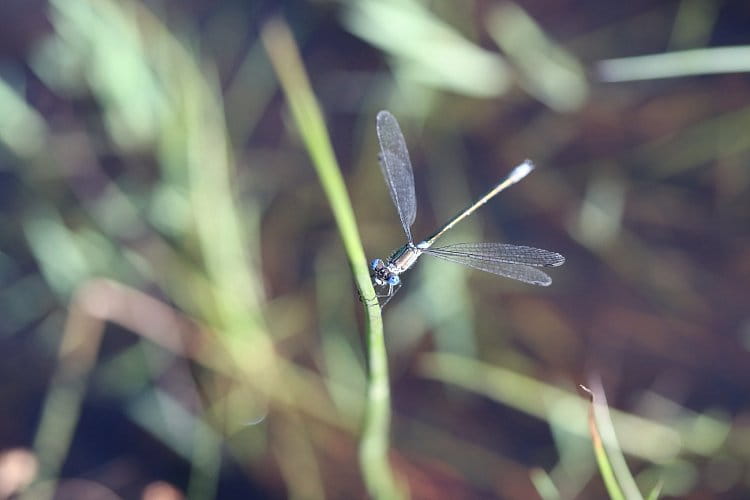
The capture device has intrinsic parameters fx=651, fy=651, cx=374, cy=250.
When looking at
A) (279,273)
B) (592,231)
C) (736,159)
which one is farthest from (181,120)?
(736,159)

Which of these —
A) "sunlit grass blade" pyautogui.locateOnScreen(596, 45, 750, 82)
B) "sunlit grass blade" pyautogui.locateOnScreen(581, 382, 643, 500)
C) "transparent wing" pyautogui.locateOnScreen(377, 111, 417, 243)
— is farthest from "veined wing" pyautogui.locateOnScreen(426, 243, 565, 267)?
"sunlit grass blade" pyautogui.locateOnScreen(596, 45, 750, 82)

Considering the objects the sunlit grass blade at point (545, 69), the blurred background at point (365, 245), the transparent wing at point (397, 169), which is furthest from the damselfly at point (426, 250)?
the sunlit grass blade at point (545, 69)

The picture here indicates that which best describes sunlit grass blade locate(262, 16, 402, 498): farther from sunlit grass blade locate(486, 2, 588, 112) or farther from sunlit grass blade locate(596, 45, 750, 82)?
sunlit grass blade locate(486, 2, 588, 112)

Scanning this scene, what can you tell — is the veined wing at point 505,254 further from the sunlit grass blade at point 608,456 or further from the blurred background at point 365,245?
the sunlit grass blade at point 608,456

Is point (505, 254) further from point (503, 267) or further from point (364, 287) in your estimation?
point (364, 287)

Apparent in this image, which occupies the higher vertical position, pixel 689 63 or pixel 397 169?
pixel 689 63

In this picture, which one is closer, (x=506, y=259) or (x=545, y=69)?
(x=506, y=259)

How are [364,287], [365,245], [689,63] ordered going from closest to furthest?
[364,287], [689,63], [365,245]

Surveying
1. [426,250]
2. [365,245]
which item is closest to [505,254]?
[426,250]
